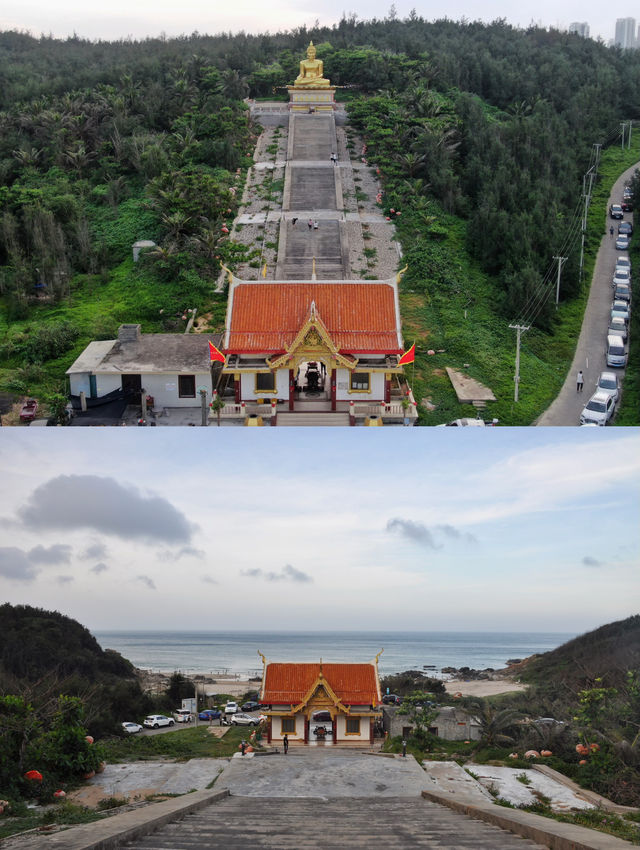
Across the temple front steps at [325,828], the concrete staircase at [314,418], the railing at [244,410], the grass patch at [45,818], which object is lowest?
the grass patch at [45,818]

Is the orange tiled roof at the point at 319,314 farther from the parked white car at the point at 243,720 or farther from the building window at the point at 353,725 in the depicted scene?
the building window at the point at 353,725

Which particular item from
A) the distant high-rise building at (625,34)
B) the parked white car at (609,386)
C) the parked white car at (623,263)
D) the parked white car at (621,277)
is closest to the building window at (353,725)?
the parked white car at (609,386)

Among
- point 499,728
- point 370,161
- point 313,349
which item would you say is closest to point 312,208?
point 370,161

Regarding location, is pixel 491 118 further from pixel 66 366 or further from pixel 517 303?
pixel 66 366

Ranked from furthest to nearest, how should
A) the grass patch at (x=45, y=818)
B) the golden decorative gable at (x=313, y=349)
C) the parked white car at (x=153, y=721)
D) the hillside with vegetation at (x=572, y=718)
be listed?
the golden decorative gable at (x=313, y=349)
the parked white car at (x=153, y=721)
the hillside with vegetation at (x=572, y=718)
the grass patch at (x=45, y=818)

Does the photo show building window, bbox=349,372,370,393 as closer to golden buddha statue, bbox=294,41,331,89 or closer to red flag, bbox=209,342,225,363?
red flag, bbox=209,342,225,363

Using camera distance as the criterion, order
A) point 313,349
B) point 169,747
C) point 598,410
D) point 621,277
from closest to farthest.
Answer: point 169,747 < point 313,349 < point 598,410 < point 621,277

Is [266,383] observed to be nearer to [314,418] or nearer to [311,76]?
[314,418]

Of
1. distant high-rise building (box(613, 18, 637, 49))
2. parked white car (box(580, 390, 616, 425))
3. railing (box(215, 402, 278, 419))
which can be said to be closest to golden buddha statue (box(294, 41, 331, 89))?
distant high-rise building (box(613, 18, 637, 49))
